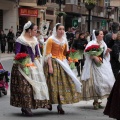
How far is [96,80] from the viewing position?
9.75m

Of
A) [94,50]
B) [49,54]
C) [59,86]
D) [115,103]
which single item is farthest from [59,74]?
[115,103]

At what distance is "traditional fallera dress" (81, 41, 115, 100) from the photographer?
9.69 metres

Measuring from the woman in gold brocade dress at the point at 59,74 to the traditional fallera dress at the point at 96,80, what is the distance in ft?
2.56

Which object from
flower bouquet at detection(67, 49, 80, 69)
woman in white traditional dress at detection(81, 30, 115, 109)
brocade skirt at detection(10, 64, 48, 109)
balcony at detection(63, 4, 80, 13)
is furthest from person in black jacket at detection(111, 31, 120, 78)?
balcony at detection(63, 4, 80, 13)

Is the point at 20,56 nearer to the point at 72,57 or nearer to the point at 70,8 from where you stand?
the point at 72,57

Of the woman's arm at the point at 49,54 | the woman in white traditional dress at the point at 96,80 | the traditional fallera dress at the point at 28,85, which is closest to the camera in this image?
the traditional fallera dress at the point at 28,85

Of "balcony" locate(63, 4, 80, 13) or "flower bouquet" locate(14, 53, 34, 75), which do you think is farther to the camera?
"balcony" locate(63, 4, 80, 13)

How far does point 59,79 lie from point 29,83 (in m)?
0.58

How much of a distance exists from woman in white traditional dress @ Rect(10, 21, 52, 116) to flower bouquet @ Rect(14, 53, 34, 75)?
0.03m


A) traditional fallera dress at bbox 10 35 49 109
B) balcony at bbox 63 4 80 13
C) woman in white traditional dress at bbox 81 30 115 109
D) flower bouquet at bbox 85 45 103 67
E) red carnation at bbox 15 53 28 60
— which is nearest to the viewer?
red carnation at bbox 15 53 28 60

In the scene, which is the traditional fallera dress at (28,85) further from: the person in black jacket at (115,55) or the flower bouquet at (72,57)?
the person in black jacket at (115,55)

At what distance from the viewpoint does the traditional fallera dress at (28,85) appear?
28.2 ft

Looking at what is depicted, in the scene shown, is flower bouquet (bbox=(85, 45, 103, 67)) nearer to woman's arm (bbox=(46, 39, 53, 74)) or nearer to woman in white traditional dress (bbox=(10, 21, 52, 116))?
woman's arm (bbox=(46, 39, 53, 74))

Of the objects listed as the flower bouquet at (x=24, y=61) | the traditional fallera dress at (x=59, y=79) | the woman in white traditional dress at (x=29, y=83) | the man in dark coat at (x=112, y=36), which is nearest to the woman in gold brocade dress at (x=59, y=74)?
the traditional fallera dress at (x=59, y=79)
